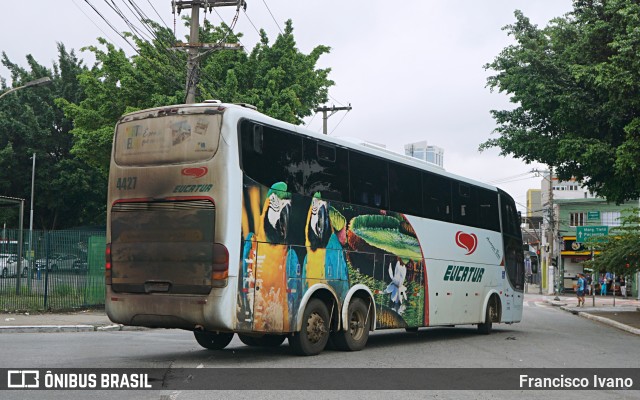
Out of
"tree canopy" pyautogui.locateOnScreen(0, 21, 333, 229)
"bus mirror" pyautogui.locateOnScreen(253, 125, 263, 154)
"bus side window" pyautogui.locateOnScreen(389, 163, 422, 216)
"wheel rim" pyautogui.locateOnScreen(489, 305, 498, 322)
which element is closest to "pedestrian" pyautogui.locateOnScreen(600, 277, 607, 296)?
"tree canopy" pyautogui.locateOnScreen(0, 21, 333, 229)

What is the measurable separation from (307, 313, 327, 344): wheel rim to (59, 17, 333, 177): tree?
18.0 m

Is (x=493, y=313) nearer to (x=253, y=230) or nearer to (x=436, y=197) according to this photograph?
(x=436, y=197)

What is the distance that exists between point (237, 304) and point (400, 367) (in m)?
2.70

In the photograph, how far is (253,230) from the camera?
11.6 metres

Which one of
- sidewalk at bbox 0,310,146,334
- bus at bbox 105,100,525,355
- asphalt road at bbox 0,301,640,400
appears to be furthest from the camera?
sidewalk at bbox 0,310,146,334

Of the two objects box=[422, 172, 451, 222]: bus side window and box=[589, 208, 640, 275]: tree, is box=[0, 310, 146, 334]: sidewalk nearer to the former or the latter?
box=[422, 172, 451, 222]: bus side window

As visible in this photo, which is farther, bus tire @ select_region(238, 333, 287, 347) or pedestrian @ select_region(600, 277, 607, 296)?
pedestrian @ select_region(600, 277, 607, 296)

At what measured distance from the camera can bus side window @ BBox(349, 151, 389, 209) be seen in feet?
46.7

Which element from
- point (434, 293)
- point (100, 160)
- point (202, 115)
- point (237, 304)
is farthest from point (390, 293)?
point (100, 160)

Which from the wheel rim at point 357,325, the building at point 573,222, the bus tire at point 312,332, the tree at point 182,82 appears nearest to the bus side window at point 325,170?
the bus tire at point 312,332

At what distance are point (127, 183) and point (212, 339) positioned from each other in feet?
11.3

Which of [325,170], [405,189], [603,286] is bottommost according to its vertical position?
[603,286]

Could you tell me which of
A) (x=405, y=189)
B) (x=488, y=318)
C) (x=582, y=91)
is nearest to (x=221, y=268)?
(x=405, y=189)

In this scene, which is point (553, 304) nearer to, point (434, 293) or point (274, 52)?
point (274, 52)
